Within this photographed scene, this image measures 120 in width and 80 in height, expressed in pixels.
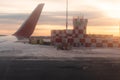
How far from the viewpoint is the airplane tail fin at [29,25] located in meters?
38.5

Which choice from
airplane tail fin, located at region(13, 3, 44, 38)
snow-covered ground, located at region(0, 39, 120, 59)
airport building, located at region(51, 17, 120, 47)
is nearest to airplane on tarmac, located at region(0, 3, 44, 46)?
airplane tail fin, located at region(13, 3, 44, 38)

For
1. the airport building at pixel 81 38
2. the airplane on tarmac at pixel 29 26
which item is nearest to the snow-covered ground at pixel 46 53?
the airplane on tarmac at pixel 29 26

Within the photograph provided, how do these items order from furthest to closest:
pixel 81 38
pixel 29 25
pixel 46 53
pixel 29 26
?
pixel 81 38
pixel 29 25
pixel 29 26
pixel 46 53

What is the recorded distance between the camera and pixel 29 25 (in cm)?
3947

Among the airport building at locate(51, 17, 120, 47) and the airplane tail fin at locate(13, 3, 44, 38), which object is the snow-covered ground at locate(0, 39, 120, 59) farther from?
the airport building at locate(51, 17, 120, 47)

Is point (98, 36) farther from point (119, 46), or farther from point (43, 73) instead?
point (43, 73)

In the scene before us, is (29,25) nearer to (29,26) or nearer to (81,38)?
(29,26)

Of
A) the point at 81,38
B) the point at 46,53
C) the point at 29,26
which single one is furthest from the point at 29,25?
the point at 81,38

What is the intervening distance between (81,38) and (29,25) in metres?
8.74

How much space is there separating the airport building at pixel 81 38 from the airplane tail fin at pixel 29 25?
222 inches

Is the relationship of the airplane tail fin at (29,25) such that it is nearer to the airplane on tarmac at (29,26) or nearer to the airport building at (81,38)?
the airplane on tarmac at (29,26)

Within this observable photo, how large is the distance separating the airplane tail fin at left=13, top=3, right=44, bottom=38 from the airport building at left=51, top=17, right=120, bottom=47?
A: 5.63 meters

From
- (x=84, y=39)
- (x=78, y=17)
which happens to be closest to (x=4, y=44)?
(x=84, y=39)

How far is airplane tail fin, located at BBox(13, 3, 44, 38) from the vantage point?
126 feet
